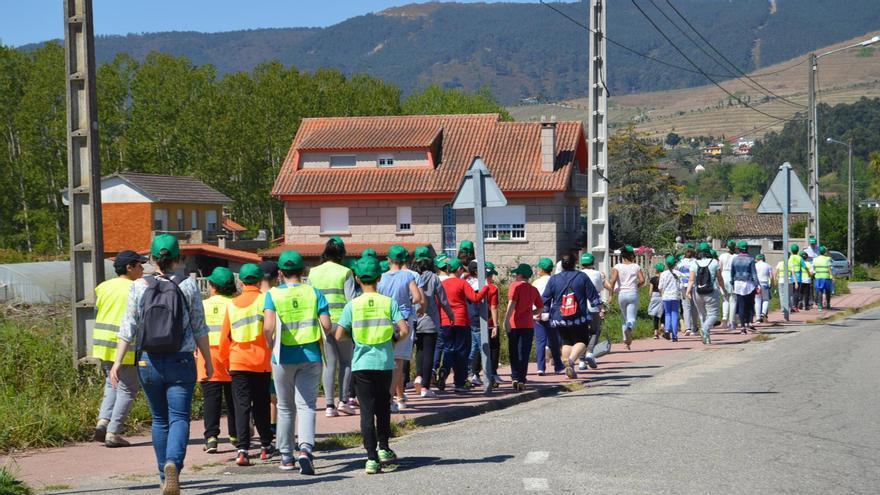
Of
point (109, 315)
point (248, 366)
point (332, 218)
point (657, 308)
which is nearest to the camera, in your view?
point (248, 366)

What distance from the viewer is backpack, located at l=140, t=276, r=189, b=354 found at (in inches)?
346

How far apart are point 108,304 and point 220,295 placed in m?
1.17

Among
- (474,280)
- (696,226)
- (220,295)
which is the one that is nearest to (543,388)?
(474,280)

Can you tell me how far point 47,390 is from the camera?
499 inches

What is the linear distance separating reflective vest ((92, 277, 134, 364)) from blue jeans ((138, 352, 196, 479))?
7.46 ft

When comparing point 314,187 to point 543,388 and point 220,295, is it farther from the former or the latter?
point 220,295

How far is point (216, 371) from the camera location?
11086 millimetres

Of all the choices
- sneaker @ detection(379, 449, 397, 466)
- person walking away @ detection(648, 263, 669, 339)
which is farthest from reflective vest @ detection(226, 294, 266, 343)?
person walking away @ detection(648, 263, 669, 339)

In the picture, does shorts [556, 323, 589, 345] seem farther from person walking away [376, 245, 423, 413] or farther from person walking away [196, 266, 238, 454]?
person walking away [196, 266, 238, 454]

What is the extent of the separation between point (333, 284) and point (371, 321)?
1999 millimetres

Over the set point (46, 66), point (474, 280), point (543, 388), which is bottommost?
point (543, 388)

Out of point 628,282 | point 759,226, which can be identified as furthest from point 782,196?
point 759,226

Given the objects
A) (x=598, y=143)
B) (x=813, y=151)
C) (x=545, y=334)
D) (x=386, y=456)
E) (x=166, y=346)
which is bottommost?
(x=386, y=456)

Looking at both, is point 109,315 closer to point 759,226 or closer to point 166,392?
point 166,392
